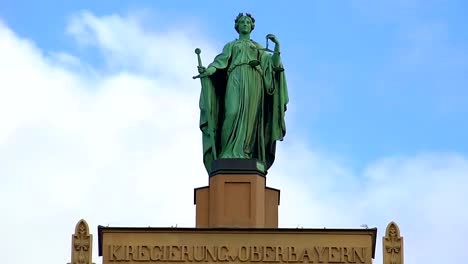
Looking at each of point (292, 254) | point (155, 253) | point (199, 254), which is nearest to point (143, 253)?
point (155, 253)

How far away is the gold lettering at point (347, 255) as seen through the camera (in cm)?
4291

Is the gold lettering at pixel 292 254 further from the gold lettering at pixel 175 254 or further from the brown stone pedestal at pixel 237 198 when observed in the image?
the gold lettering at pixel 175 254

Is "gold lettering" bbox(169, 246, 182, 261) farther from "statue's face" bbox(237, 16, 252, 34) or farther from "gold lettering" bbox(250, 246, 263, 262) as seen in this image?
"statue's face" bbox(237, 16, 252, 34)

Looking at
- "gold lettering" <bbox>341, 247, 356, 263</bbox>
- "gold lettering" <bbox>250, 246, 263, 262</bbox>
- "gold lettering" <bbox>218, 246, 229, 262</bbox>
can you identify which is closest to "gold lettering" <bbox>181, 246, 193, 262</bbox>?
"gold lettering" <bbox>218, 246, 229, 262</bbox>

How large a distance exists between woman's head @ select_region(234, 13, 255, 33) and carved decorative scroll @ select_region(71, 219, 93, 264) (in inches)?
323

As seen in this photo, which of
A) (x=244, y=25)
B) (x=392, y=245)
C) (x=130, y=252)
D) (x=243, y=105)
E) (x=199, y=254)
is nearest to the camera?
(x=392, y=245)

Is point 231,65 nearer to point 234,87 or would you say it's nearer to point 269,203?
point 234,87

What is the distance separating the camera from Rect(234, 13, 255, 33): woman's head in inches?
1863

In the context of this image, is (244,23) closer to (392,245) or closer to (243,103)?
(243,103)

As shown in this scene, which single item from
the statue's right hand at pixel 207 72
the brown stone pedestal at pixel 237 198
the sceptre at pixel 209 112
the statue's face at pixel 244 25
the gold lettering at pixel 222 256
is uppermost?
the statue's face at pixel 244 25

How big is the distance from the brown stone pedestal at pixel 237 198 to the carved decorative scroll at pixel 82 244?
3307mm

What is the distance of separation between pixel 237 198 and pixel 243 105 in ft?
9.77

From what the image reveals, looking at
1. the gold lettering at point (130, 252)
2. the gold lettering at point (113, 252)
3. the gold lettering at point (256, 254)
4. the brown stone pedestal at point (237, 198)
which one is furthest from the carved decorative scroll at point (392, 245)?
the gold lettering at point (113, 252)

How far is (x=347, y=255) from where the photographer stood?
42938 mm
